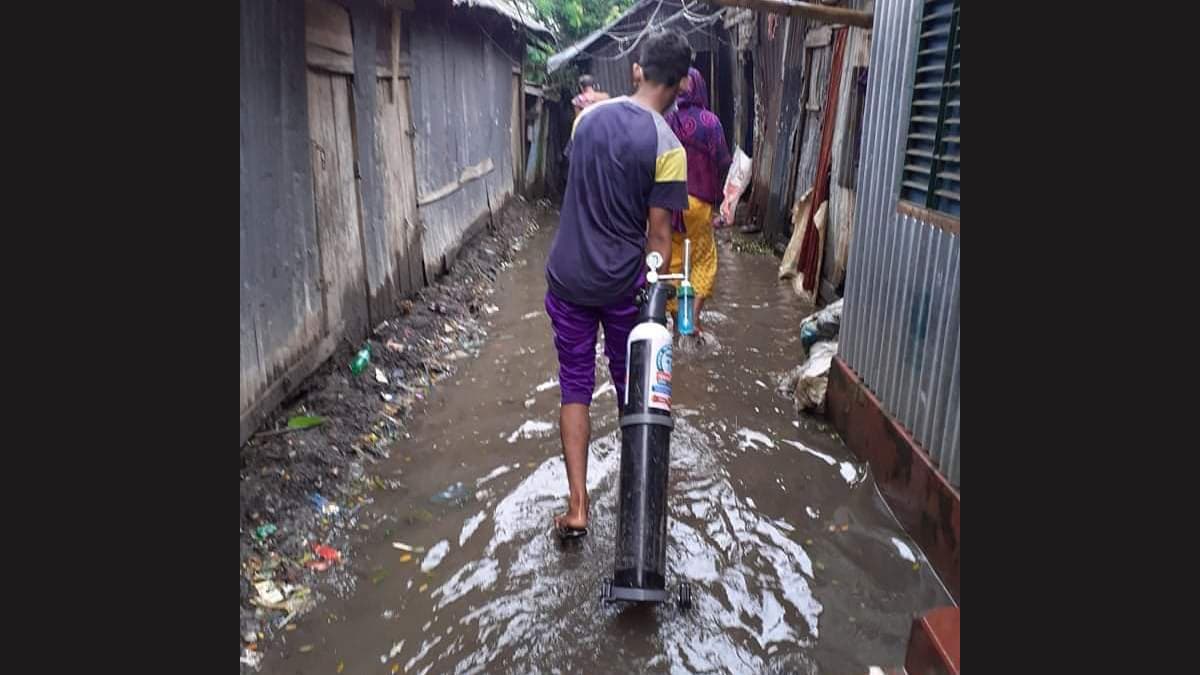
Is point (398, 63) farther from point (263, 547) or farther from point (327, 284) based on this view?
point (263, 547)

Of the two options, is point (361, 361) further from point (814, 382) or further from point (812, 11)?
point (812, 11)

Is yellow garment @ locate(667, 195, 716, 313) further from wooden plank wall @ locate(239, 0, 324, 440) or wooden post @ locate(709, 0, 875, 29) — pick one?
wooden plank wall @ locate(239, 0, 324, 440)

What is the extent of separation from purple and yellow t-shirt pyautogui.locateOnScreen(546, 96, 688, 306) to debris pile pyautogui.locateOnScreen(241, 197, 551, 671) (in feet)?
5.19

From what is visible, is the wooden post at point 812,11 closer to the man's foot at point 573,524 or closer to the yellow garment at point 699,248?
the yellow garment at point 699,248

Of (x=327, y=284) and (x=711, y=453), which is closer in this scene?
(x=711, y=453)

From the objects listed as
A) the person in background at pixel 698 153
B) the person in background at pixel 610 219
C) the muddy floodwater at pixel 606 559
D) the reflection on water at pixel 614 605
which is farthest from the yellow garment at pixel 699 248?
the person in background at pixel 610 219

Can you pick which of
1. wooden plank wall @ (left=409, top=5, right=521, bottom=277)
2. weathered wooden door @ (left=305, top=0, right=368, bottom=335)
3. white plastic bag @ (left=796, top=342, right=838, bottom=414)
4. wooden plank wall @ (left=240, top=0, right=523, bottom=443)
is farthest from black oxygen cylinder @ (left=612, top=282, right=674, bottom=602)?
wooden plank wall @ (left=409, top=5, right=521, bottom=277)

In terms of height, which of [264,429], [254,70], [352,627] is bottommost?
[352,627]

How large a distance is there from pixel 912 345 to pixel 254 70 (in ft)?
11.5

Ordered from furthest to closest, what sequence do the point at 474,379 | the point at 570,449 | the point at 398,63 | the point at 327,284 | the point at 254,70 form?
the point at 398,63, the point at 474,379, the point at 327,284, the point at 254,70, the point at 570,449

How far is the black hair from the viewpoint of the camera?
350 cm

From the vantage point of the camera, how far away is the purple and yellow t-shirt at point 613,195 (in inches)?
138

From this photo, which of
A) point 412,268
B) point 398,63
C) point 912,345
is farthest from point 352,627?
point 398,63

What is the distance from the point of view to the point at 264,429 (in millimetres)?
4488
